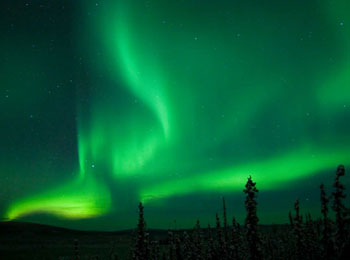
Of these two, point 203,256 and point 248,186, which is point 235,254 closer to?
point 203,256

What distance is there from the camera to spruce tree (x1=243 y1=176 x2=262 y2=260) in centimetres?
3591

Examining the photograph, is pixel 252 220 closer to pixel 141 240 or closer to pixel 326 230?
pixel 326 230

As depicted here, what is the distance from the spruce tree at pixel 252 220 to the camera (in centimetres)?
3591

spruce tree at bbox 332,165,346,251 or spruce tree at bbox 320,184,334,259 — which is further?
spruce tree at bbox 320,184,334,259

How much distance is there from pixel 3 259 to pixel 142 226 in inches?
3738

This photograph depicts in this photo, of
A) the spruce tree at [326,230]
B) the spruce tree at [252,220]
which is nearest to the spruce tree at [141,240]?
the spruce tree at [252,220]

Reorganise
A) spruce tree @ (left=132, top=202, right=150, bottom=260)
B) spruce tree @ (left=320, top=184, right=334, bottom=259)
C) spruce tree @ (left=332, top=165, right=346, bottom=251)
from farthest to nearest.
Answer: spruce tree @ (left=132, top=202, right=150, bottom=260)
spruce tree @ (left=320, top=184, right=334, bottom=259)
spruce tree @ (left=332, top=165, right=346, bottom=251)

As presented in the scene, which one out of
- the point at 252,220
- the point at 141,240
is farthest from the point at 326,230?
the point at 141,240

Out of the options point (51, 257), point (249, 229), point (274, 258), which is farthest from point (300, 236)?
point (51, 257)

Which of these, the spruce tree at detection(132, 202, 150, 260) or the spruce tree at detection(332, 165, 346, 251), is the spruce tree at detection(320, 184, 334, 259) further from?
the spruce tree at detection(132, 202, 150, 260)

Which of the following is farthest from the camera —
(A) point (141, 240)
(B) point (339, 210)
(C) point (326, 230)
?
(A) point (141, 240)

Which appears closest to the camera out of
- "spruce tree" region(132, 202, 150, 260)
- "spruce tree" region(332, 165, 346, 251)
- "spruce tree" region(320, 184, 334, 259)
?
"spruce tree" region(332, 165, 346, 251)

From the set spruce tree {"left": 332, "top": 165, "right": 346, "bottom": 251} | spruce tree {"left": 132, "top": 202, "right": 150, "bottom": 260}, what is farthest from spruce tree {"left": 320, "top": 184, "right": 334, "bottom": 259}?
spruce tree {"left": 132, "top": 202, "right": 150, "bottom": 260}

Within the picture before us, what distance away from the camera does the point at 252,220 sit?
119 ft
